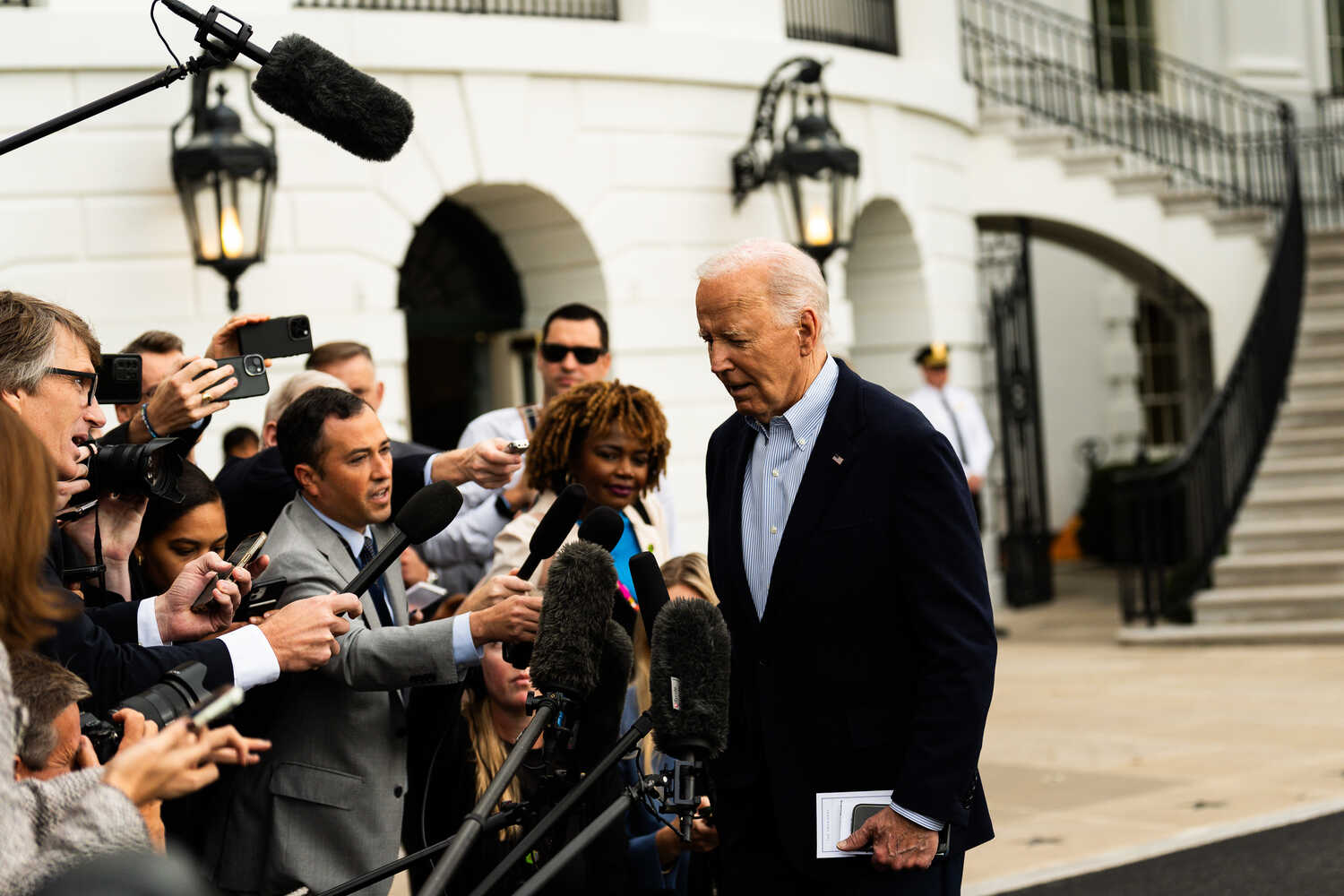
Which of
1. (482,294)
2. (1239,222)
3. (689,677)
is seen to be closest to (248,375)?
(689,677)

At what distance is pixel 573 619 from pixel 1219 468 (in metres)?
10.8

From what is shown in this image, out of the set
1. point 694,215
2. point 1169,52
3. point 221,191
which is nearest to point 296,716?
point 221,191

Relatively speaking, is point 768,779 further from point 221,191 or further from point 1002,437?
point 1002,437

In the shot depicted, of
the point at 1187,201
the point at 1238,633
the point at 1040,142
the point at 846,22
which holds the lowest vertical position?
the point at 1238,633

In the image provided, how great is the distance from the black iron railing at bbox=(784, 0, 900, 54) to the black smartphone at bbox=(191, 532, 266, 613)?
9450 mm

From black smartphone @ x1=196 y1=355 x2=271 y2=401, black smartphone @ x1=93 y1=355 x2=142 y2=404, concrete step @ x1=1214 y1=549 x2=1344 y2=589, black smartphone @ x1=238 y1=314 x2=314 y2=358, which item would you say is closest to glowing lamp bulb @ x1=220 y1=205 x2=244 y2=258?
black smartphone @ x1=238 y1=314 x2=314 y2=358

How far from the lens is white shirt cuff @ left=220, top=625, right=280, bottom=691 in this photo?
11.1ft

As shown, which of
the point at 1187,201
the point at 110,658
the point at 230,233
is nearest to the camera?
the point at 110,658

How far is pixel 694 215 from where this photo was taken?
38.1 ft

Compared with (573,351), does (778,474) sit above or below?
below

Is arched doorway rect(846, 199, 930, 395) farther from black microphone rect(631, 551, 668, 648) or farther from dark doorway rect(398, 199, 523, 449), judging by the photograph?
black microphone rect(631, 551, 668, 648)

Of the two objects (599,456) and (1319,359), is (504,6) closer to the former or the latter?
(599,456)

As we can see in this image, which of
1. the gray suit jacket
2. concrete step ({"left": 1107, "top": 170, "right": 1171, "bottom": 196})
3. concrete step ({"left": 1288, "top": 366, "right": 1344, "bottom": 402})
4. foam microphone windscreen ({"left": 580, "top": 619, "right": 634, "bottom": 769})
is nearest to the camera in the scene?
foam microphone windscreen ({"left": 580, "top": 619, "right": 634, "bottom": 769})

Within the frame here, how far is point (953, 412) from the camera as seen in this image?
497 inches
